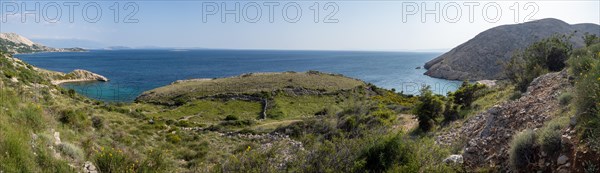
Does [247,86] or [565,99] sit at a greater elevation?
[565,99]

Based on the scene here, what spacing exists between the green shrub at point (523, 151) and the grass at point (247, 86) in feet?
170

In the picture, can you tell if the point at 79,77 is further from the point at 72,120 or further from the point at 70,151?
the point at 70,151

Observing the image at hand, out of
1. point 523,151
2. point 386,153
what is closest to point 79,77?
point 386,153

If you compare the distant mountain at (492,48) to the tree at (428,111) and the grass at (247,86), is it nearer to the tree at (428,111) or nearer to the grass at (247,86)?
the grass at (247,86)

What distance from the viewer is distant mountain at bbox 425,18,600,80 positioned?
10729cm

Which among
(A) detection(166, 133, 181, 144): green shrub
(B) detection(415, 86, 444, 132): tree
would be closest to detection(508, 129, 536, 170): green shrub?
(B) detection(415, 86, 444, 132): tree

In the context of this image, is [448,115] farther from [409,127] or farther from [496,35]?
[496,35]

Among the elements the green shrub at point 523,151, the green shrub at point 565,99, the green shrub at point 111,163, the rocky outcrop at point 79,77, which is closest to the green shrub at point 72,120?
the green shrub at point 111,163

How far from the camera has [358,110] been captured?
2739cm

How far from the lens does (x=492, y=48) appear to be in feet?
399

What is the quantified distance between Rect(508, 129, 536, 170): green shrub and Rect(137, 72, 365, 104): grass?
51.7 m

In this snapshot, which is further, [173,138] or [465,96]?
[465,96]

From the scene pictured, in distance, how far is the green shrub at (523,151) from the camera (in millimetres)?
7645

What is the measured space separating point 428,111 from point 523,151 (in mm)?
12983
